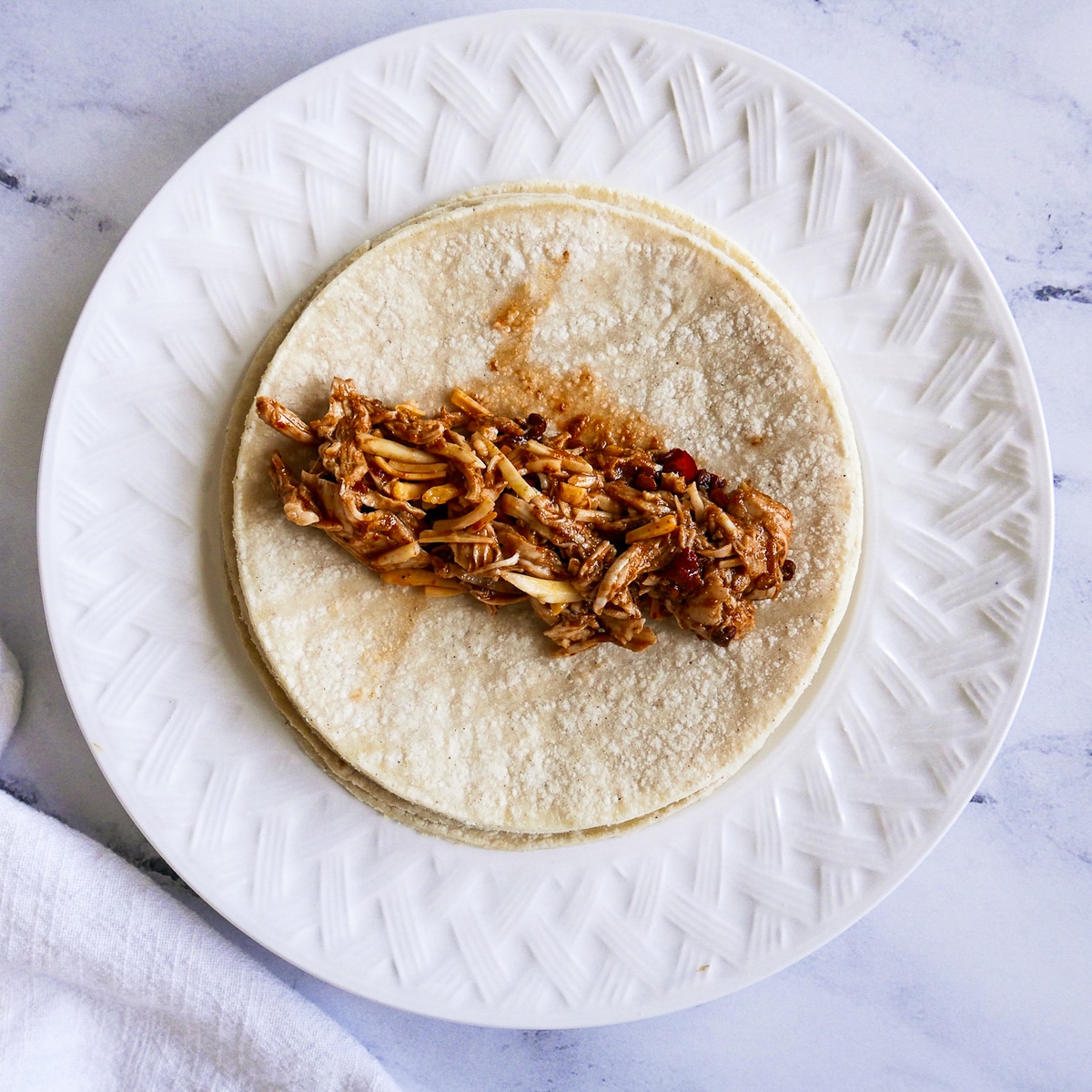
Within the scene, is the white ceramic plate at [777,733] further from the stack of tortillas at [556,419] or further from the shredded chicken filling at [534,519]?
the shredded chicken filling at [534,519]

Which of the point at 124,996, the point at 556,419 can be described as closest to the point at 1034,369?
the point at 556,419

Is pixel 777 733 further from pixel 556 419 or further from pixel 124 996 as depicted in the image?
pixel 124 996

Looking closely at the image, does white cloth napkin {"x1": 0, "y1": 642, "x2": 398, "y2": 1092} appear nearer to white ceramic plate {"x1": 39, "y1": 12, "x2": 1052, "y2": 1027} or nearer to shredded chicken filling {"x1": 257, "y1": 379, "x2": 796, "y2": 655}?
white ceramic plate {"x1": 39, "y1": 12, "x2": 1052, "y2": 1027}

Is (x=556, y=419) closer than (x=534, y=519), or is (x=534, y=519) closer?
(x=534, y=519)

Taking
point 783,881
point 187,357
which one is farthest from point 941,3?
point 783,881

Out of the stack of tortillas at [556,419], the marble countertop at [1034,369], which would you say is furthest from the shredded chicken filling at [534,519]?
the marble countertop at [1034,369]

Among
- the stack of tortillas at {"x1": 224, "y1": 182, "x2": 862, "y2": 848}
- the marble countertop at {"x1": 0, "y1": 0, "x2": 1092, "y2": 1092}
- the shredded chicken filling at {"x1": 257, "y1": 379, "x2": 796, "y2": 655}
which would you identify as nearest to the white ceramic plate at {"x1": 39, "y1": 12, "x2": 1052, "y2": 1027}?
the stack of tortillas at {"x1": 224, "y1": 182, "x2": 862, "y2": 848}

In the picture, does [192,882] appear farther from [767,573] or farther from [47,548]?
[767,573]
